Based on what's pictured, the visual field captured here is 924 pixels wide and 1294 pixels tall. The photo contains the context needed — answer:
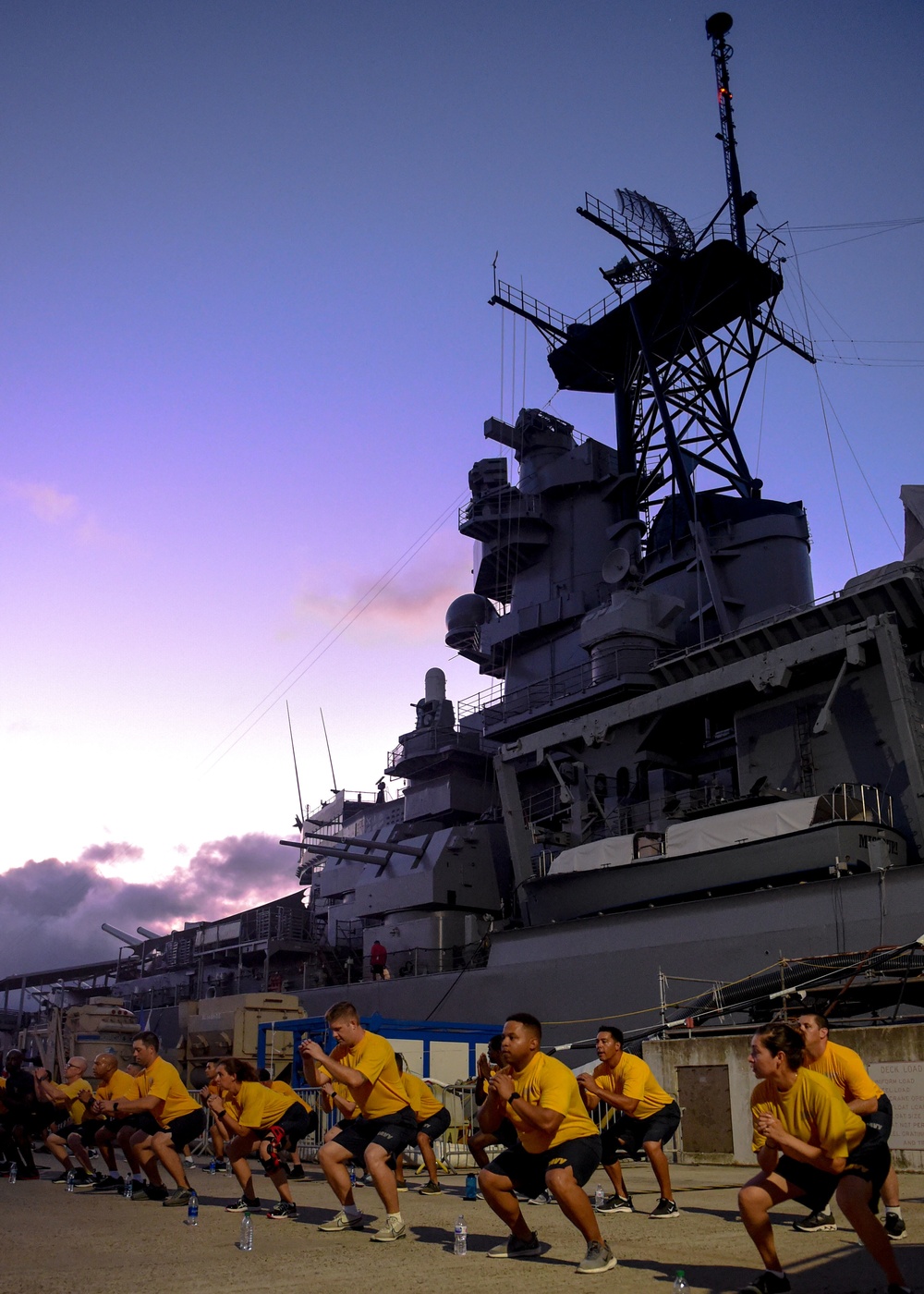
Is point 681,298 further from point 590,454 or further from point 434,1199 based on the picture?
point 434,1199

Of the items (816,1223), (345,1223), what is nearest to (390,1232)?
(345,1223)

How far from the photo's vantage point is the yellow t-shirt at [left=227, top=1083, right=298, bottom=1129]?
7.66 metres

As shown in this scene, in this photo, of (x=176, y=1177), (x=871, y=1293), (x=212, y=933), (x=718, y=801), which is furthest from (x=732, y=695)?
(x=212, y=933)

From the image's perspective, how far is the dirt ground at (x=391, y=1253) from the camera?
4820 millimetres

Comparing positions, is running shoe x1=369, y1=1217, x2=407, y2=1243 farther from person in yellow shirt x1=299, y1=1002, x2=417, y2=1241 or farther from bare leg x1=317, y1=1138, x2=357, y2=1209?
bare leg x1=317, y1=1138, x2=357, y2=1209

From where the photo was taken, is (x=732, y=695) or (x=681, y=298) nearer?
(x=732, y=695)

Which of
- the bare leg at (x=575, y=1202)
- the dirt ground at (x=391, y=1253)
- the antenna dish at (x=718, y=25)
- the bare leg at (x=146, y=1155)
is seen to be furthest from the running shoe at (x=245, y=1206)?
the antenna dish at (x=718, y=25)

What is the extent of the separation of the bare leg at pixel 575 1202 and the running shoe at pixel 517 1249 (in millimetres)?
661

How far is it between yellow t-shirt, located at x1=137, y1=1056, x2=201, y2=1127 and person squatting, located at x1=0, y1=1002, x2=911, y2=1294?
1 cm

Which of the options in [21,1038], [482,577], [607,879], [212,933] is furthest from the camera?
[212,933]

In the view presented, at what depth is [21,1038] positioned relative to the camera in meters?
28.8

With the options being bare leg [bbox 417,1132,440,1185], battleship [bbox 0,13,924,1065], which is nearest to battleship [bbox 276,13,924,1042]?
battleship [bbox 0,13,924,1065]

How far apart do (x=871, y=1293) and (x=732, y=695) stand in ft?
57.4

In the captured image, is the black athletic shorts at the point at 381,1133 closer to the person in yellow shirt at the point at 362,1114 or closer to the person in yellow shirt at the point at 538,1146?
the person in yellow shirt at the point at 362,1114
